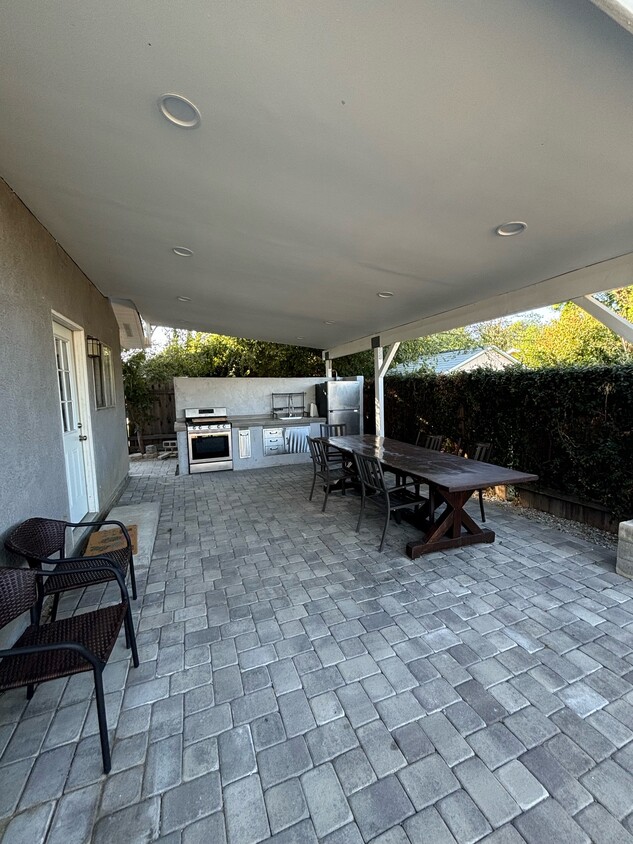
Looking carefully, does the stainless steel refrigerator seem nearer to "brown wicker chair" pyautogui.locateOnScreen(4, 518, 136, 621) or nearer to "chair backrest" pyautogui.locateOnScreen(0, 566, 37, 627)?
"brown wicker chair" pyautogui.locateOnScreen(4, 518, 136, 621)

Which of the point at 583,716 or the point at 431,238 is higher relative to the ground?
the point at 431,238

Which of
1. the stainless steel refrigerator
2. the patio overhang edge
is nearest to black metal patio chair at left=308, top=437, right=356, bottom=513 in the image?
the patio overhang edge

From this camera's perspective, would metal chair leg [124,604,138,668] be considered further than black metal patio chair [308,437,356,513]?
No

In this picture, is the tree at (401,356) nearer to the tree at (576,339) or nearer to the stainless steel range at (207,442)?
the tree at (576,339)

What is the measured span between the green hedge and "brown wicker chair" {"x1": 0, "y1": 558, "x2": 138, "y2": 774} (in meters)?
4.25

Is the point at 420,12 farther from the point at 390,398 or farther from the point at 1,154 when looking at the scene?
the point at 390,398

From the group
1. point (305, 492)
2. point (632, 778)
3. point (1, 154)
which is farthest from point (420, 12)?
point (305, 492)

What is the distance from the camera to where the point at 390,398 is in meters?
7.29

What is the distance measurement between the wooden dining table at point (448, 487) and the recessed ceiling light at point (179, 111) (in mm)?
2747

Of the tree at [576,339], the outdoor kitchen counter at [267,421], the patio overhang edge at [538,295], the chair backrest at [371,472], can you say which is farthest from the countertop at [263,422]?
the tree at [576,339]

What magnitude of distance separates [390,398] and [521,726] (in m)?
6.09

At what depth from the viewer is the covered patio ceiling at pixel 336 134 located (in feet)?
3.79

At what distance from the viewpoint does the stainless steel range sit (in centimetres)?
643

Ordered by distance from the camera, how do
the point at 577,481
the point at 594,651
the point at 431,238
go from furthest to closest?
the point at 577,481 → the point at 431,238 → the point at 594,651
